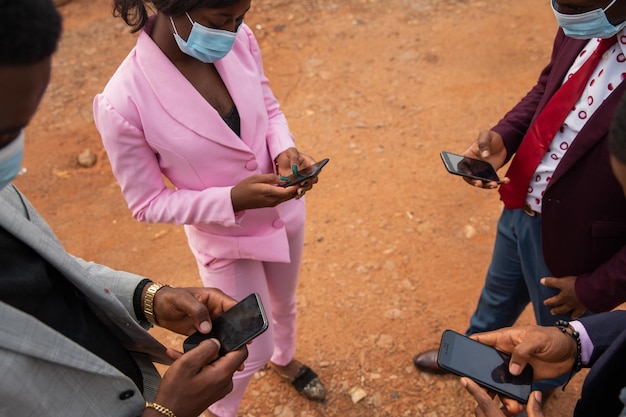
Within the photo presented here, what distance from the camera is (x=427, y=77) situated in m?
5.90

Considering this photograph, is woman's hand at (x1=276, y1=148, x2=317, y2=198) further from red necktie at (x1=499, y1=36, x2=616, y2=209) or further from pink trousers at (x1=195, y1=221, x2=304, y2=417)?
red necktie at (x1=499, y1=36, x2=616, y2=209)

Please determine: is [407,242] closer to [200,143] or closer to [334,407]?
[334,407]

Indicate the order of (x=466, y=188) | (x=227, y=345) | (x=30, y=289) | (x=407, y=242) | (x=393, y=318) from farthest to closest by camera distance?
(x=466, y=188), (x=407, y=242), (x=393, y=318), (x=227, y=345), (x=30, y=289)

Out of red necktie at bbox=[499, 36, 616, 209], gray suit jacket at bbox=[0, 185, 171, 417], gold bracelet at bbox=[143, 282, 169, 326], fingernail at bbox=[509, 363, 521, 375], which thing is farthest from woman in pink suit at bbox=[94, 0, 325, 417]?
fingernail at bbox=[509, 363, 521, 375]

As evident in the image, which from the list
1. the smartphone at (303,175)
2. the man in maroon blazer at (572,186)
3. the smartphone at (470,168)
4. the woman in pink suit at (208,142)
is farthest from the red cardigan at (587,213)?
the woman in pink suit at (208,142)

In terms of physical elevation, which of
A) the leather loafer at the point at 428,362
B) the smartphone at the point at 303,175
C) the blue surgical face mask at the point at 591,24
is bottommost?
the leather loafer at the point at 428,362

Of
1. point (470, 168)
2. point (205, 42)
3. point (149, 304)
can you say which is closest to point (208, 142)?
point (205, 42)

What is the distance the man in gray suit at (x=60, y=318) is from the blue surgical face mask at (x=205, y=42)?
868mm

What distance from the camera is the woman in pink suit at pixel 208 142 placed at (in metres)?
2.23

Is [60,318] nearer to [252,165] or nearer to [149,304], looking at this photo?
[149,304]

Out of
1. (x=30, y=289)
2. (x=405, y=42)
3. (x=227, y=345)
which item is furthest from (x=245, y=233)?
(x=405, y=42)

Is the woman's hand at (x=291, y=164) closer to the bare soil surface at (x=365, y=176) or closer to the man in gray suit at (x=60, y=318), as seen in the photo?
the man in gray suit at (x=60, y=318)

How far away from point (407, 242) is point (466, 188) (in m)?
0.79

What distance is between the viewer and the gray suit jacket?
4.63ft
